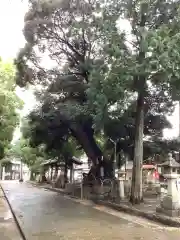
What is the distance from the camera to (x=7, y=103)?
20.5 m

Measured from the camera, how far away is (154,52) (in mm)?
15016

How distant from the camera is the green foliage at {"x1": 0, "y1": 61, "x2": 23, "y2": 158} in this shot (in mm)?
19875

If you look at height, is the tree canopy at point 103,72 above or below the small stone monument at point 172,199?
above

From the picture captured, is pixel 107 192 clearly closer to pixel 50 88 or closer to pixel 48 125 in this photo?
pixel 48 125

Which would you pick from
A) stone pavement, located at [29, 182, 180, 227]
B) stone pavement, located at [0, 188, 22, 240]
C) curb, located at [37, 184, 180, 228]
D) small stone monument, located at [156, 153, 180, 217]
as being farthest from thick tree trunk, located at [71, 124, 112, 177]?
small stone monument, located at [156, 153, 180, 217]

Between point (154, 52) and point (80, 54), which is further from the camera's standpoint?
point (80, 54)

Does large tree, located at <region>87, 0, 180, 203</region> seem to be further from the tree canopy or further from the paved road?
the paved road

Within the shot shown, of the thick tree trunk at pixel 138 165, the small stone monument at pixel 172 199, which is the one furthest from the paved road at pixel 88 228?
the thick tree trunk at pixel 138 165

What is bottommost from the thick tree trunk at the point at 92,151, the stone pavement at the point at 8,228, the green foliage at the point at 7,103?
the stone pavement at the point at 8,228

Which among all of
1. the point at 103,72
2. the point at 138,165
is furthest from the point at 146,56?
the point at 138,165

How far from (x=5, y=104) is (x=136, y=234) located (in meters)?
12.2

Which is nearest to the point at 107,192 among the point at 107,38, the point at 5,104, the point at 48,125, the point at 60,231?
the point at 48,125

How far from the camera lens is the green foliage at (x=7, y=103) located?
19.9 metres

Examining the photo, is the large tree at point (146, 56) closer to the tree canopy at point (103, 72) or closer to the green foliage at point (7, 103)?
the tree canopy at point (103, 72)
